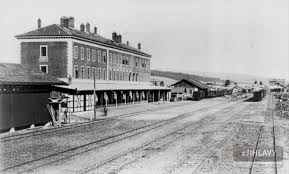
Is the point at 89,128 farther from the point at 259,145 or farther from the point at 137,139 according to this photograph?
the point at 259,145

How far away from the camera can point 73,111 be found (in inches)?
1417

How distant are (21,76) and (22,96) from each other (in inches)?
61.1

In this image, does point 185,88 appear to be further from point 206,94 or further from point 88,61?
point 88,61

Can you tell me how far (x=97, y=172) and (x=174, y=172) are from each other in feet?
8.11

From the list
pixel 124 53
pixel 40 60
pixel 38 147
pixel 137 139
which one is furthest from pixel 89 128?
pixel 124 53

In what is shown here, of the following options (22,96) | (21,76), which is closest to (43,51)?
(21,76)

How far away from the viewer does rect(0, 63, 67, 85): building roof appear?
22.6 m

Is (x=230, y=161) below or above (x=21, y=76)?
below

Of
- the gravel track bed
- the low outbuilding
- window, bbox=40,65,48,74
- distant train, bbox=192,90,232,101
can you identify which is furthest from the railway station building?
the low outbuilding

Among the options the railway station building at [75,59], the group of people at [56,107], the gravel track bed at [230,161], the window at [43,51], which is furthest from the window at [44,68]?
the gravel track bed at [230,161]

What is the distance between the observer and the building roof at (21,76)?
22641 mm

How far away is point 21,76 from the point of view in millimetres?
24859

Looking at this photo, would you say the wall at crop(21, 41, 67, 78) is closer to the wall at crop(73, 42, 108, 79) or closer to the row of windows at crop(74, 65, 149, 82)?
the wall at crop(73, 42, 108, 79)

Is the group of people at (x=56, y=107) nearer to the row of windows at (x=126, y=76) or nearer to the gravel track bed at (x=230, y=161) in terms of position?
the gravel track bed at (x=230, y=161)
